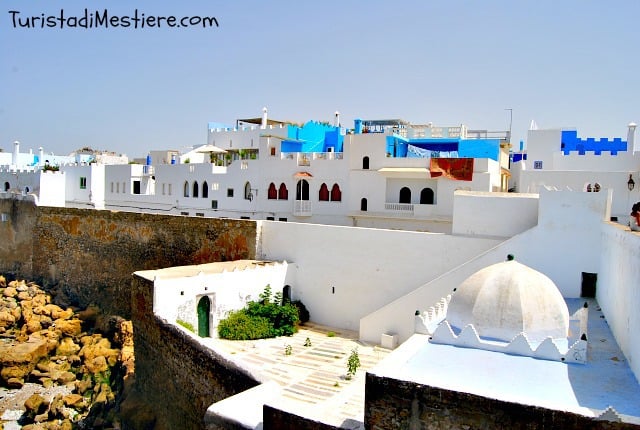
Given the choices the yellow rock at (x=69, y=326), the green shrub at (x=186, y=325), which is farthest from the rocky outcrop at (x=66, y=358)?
the green shrub at (x=186, y=325)

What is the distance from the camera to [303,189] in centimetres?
2338

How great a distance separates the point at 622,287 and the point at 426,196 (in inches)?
465

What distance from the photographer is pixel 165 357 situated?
12805mm

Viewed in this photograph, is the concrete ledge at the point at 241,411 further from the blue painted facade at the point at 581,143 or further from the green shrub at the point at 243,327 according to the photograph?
the blue painted facade at the point at 581,143

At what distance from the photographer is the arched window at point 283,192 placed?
23781mm

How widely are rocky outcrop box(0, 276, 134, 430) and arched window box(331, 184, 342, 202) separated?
896 centimetres

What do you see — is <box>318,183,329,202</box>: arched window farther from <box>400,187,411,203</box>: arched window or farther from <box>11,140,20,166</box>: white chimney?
<box>11,140,20,166</box>: white chimney

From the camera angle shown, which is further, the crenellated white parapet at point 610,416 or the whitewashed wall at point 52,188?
the whitewashed wall at point 52,188

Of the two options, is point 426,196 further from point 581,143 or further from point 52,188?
point 52,188

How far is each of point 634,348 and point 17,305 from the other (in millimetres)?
23732

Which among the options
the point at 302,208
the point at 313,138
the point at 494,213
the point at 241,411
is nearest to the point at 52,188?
the point at 313,138

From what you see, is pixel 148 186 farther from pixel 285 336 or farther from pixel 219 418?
pixel 219 418

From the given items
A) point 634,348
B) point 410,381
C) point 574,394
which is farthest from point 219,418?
point 634,348

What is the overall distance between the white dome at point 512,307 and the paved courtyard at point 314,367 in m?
2.49
